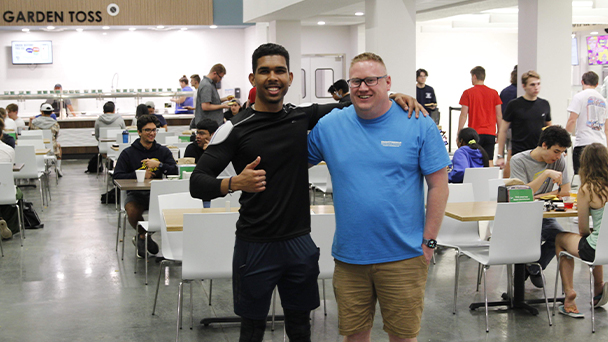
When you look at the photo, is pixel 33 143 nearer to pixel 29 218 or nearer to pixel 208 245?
pixel 29 218

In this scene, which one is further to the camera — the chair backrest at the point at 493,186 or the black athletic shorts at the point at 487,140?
the black athletic shorts at the point at 487,140

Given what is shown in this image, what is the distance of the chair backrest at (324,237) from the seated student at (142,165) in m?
2.40

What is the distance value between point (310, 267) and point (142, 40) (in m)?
15.0

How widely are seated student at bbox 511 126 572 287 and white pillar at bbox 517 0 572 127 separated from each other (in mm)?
2907

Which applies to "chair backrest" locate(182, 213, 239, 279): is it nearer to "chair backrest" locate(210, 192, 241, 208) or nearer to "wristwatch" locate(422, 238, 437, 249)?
"chair backrest" locate(210, 192, 241, 208)

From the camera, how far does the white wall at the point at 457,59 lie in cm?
1670

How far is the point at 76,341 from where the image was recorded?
377 centimetres

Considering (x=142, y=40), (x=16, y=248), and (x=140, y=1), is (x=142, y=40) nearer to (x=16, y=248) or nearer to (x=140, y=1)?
(x=140, y=1)

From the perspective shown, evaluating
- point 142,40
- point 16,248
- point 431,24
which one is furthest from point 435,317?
point 142,40

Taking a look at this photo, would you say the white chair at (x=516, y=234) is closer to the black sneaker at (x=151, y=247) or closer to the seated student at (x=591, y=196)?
the seated student at (x=591, y=196)

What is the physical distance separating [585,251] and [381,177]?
216cm

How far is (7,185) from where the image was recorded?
19.7 feet

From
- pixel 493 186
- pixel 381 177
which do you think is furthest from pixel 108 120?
pixel 381 177

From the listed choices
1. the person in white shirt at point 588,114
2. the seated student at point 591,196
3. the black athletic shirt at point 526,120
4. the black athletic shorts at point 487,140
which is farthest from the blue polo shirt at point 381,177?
the black athletic shorts at point 487,140
